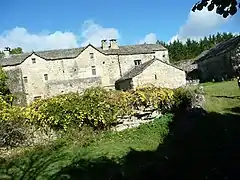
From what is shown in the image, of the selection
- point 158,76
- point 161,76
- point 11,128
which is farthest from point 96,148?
point 161,76

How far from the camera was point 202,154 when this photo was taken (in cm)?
1457

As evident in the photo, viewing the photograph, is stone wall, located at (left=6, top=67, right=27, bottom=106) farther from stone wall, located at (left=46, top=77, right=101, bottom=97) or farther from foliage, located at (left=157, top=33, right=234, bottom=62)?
foliage, located at (left=157, top=33, right=234, bottom=62)

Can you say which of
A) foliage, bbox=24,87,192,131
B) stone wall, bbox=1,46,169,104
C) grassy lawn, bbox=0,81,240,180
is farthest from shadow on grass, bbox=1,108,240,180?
stone wall, bbox=1,46,169,104

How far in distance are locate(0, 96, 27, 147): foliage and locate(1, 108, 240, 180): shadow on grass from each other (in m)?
3.68

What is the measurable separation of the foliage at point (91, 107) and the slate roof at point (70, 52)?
33022 millimetres

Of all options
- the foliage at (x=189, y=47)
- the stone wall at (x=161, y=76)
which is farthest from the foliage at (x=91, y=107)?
the foliage at (x=189, y=47)

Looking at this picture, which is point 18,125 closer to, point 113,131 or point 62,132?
point 62,132

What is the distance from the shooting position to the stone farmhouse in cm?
5075

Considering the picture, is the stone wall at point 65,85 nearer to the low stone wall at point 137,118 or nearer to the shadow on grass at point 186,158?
the low stone wall at point 137,118

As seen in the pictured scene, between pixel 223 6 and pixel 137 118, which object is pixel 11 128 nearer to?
pixel 137 118

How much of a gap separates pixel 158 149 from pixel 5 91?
31.0 metres

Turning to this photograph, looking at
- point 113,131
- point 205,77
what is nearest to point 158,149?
point 113,131

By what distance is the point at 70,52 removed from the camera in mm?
53062

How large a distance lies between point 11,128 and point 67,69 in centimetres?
3531
